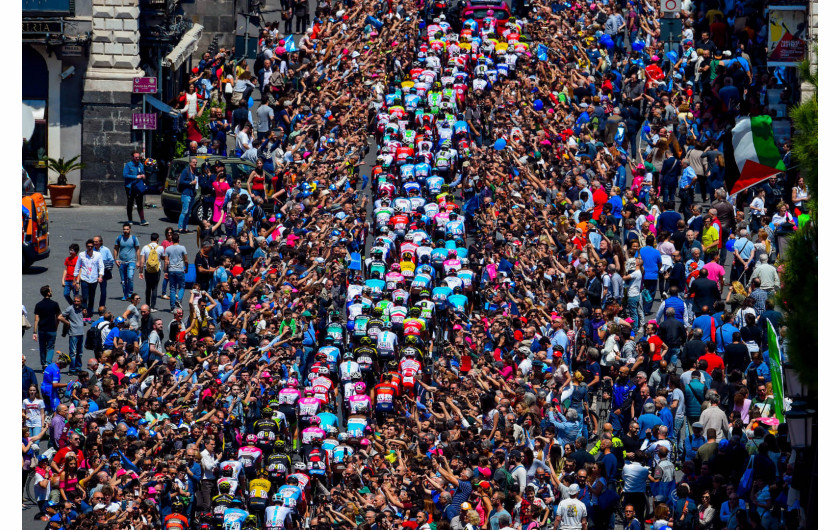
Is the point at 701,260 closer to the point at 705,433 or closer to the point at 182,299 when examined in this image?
the point at 705,433

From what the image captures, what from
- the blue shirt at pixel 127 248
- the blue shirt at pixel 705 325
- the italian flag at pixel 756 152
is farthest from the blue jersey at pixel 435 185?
the italian flag at pixel 756 152

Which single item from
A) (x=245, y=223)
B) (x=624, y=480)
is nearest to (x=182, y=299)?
(x=245, y=223)

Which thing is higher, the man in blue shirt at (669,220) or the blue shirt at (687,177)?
the blue shirt at (687,177)

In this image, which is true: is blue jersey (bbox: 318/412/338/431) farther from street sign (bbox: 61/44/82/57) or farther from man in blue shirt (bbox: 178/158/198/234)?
street sign (bbox: 61/44/82/57)

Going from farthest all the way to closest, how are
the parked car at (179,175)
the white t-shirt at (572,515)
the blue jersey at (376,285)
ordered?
the parked car at (179,175), the blue jersey at (376,285), the white t-shirt at (572,515)

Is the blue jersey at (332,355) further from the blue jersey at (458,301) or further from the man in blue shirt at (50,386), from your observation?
the man in blue shirt at (50,386)

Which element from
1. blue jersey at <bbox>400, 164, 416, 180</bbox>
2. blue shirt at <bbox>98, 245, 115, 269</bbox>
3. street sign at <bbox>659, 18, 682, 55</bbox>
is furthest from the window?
street sign at <bbox>659, 18, 682, 55</bbox>

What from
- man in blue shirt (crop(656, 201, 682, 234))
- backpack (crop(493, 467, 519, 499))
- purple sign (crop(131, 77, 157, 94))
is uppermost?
purple sign (crop(131, 77, 157, 94))
